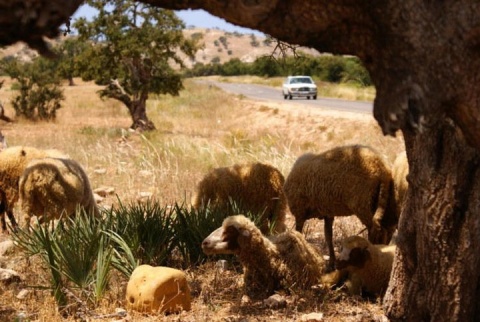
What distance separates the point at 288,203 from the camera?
763 cm

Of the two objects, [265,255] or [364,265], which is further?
[265,255]

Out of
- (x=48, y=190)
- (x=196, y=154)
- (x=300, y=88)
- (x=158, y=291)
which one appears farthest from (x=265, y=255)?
(x=300, y=88)

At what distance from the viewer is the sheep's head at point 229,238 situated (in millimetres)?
6098

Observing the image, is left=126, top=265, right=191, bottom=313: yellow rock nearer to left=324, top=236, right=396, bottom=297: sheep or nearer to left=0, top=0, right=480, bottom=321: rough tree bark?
left=324, top=236, right=396, bottom=297: sheep

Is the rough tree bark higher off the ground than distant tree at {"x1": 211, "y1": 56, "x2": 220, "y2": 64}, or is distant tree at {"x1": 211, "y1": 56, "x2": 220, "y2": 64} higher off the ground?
distant tree at {"x1": 211, "y1": 56, "x2": 220, "y2": 64}

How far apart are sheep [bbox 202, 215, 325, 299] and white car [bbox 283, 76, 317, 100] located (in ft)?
116

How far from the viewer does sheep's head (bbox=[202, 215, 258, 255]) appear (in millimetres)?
6098

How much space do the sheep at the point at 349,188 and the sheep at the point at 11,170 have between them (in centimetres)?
409

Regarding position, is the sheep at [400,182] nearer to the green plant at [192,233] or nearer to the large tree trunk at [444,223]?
the large tree trunk at [444,223]

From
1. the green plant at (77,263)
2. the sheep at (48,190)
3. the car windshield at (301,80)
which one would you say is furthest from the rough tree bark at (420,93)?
the car windshield at (301,80)

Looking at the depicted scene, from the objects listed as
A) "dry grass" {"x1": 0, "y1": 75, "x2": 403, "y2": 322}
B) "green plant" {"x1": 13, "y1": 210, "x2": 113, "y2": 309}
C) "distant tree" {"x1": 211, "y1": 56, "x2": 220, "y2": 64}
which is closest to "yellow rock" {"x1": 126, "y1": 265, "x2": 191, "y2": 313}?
"dry grass" {"x1": 0, "y1": 75, "x2": 403, "y2": 322}

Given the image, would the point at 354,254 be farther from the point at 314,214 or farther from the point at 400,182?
the point at 314,214

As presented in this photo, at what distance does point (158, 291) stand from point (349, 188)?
2.37m

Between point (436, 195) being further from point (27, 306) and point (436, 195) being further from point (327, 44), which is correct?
point (27, 306)
